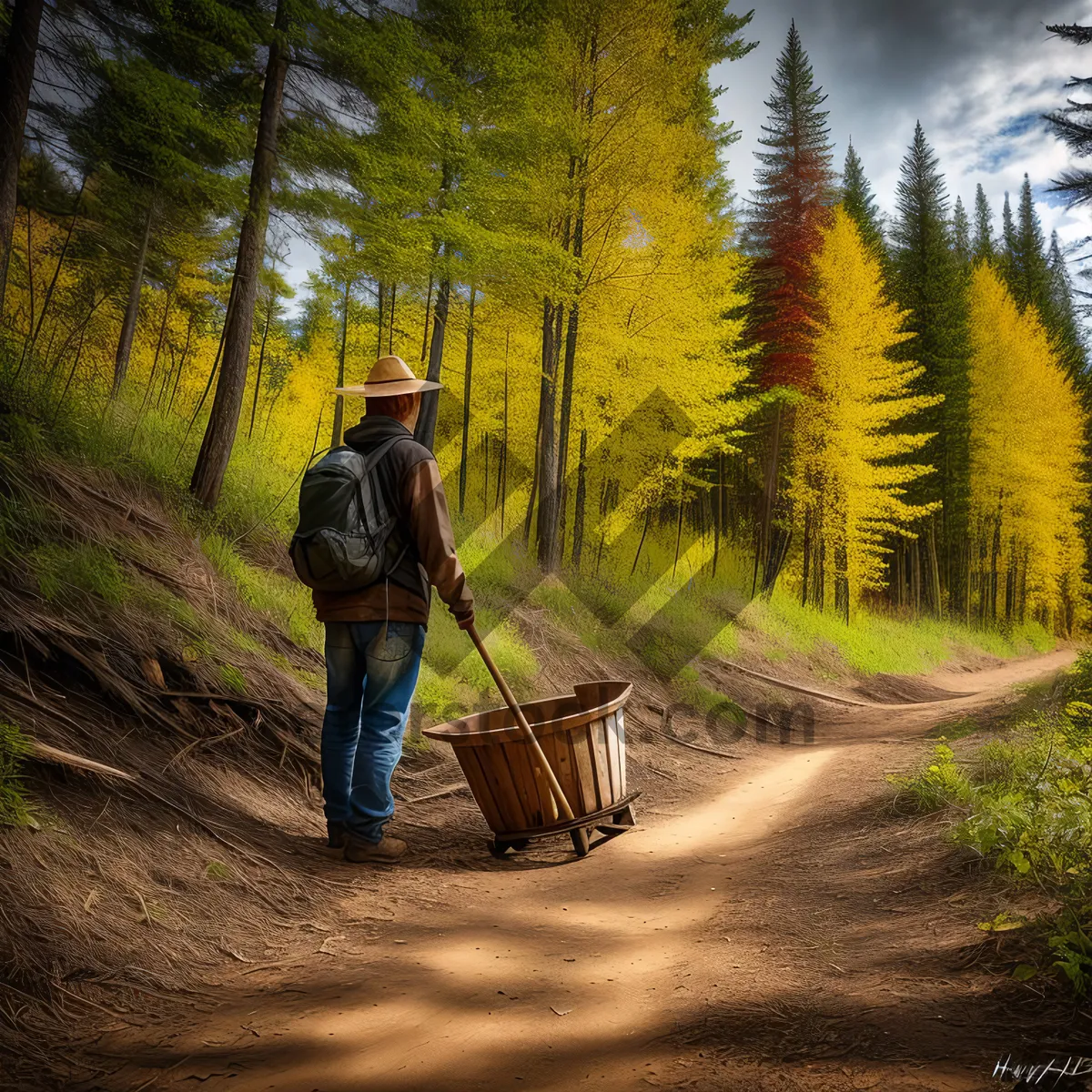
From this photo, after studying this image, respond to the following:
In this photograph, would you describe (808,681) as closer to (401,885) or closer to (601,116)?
(601,116)

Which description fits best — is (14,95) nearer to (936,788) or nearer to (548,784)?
(548,784)

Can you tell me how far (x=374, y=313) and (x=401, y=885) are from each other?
18.3 metres

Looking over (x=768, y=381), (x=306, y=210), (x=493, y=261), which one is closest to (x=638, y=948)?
(x=306, y=210)

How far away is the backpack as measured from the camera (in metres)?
3.96

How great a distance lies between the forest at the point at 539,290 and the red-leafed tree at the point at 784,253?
88 mm

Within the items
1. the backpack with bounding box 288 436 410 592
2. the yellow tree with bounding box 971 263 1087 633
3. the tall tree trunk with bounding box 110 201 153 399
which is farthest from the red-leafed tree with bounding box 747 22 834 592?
the backpack with bounding box 288 436 410 592

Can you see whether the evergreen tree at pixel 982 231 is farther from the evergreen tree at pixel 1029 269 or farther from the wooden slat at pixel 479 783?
the wooden slat at pixel 479 783

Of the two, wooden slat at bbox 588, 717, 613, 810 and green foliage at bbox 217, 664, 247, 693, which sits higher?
green foliage at bbox 217, 664, 247, 693

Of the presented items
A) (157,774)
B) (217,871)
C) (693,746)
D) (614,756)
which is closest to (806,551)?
(693,746)

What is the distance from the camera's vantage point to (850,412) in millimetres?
18359

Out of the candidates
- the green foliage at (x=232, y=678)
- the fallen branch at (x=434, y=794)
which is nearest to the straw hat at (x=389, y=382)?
the green foliage at (x=232, y=678)

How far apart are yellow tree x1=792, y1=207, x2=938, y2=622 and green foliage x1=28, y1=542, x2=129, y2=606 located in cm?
1695

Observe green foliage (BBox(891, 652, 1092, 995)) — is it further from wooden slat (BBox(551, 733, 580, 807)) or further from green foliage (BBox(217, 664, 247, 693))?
green foliage (BBox(217, 664, 247, 693))

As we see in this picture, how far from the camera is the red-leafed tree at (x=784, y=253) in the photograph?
64.0 feet
